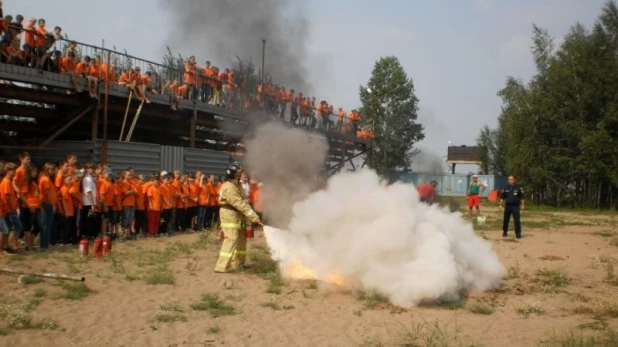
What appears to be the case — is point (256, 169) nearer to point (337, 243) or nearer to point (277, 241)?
point (277, 241)

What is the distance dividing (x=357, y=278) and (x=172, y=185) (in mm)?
9125

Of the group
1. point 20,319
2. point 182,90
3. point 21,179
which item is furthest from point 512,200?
point 20,319

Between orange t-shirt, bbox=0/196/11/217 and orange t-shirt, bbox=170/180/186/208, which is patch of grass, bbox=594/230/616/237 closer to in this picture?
orange t-shirt, bbox=170/180/186/208

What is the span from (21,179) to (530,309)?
10181 mm

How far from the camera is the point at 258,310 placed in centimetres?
870

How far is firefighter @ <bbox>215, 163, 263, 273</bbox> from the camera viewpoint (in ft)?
37.5

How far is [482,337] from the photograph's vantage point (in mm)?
7453

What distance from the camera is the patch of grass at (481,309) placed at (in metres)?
8.68

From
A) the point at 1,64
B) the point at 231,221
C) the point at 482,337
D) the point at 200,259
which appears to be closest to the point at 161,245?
the point at 200,259

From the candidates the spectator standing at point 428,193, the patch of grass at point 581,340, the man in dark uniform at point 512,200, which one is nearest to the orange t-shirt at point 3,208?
the patch of grass at point 581,340

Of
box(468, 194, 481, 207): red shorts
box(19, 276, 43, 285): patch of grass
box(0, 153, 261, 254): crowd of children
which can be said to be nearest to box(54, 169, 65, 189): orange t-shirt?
box(0, 153, 261, 254): crowd of children

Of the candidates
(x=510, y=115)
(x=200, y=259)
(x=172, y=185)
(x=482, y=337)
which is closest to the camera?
(x=482, y=337)

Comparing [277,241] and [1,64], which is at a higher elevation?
[1,64]

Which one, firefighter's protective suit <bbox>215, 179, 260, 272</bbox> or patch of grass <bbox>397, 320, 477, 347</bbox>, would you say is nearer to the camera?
patch of grass <bbox>397, 320, 477, 347</bbox>
